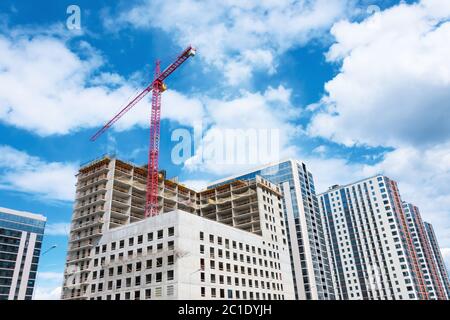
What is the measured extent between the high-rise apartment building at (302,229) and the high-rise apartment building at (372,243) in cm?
3287

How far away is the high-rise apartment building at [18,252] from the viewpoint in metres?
142

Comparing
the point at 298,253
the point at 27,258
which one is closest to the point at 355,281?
the point at 298,253

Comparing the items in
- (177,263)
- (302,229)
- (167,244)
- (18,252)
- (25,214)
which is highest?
(25,214)

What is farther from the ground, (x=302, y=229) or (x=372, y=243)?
(x=372, y=243)

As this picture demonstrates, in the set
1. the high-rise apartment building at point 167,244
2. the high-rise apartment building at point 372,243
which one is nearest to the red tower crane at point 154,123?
the high-rise apartment building at point 167,244

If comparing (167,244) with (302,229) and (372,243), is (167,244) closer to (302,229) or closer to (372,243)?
(302,229)

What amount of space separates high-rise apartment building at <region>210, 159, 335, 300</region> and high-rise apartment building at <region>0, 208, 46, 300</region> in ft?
288

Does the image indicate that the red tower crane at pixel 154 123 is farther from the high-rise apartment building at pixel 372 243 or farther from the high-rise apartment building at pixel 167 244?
the high-rise apartment building at pixel 372 243

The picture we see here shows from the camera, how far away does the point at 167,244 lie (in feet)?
246

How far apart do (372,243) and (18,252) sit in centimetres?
16131

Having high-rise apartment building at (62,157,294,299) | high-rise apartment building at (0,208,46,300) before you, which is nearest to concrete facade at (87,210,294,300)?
high-rise apartment building at (62,157,294,299)

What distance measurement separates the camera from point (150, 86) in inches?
4941

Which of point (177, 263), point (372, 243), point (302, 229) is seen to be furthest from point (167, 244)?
point (372, 243)
